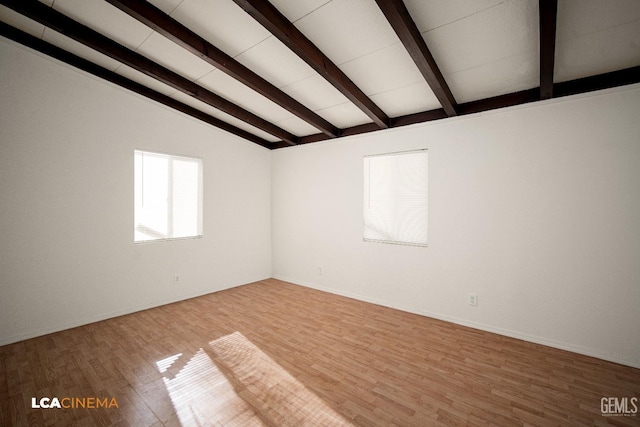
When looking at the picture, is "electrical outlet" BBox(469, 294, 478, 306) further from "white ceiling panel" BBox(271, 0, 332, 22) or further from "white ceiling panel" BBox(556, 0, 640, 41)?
"white ceiling panel" BBox(271, 0, 332, 22)

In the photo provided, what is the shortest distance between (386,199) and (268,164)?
9.35 ft

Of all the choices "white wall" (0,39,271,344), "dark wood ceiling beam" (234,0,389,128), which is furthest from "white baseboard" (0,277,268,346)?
"dark wood ceiling beam" (234,0,389,128)

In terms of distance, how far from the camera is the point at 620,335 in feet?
8.09

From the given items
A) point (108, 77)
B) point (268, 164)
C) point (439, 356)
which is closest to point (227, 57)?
point (108, 77)

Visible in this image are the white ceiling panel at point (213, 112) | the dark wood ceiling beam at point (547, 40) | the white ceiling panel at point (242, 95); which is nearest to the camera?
the dark wood ceiling beam at point (547, 40)

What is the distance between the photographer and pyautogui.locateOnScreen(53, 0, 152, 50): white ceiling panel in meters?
2.38

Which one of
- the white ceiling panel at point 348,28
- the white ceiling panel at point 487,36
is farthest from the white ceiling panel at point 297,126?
the white ceiling panel at point 487,36

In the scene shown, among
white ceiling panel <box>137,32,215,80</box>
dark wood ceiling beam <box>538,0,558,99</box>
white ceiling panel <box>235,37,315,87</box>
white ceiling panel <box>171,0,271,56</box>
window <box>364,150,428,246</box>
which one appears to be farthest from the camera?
window <box>364,150,428,246</box>

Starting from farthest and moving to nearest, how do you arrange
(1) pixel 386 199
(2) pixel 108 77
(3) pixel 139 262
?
(1) pixel 386 199 < (3) pixel 139 262 < (2) pixel 108 77

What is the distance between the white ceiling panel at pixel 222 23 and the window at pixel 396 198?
2.39 m

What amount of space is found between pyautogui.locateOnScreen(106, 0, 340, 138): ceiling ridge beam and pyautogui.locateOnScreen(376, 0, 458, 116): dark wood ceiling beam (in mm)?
1767

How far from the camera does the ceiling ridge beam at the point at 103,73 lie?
280 centimetres

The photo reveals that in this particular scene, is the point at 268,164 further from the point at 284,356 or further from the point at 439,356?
the point at 439,356

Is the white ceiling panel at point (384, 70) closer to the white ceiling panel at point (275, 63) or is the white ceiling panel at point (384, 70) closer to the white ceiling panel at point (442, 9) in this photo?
the white ceiling panel at point (442, 9)
